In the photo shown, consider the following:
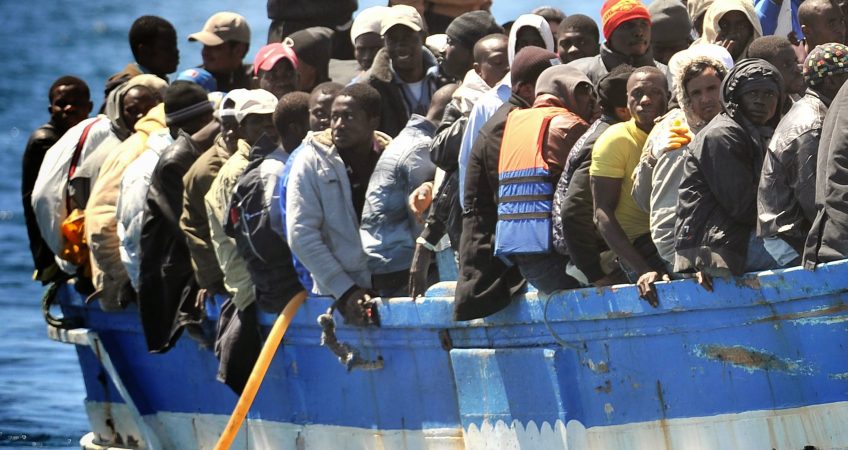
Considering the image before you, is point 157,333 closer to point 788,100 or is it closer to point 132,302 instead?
point 132,302

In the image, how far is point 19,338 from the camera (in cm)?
2220

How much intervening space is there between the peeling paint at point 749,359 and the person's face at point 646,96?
1003 millimetres

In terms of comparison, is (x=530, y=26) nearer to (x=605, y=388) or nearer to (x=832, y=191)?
(x=605, y=388)

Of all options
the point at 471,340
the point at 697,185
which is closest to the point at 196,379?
the point at 471,340

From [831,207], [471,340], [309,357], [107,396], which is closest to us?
[831,207]

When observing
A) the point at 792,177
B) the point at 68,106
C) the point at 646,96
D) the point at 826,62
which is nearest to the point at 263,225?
the point at 646,96

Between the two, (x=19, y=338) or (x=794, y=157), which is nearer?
(x=794, y=157)

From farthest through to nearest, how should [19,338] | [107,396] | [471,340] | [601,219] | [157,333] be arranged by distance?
[19,338] → [107,396] → [157,333] → [471,340] → [601,219]

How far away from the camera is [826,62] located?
8828mm

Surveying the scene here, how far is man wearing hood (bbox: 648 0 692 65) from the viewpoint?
11539 mm

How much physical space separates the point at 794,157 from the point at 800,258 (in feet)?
1.42

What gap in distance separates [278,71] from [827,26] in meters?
3.48

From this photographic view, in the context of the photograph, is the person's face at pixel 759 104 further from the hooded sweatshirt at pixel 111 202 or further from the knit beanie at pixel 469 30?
the hooded sweatshirt at pixel 111 202

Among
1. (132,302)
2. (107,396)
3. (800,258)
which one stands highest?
(800,258)
